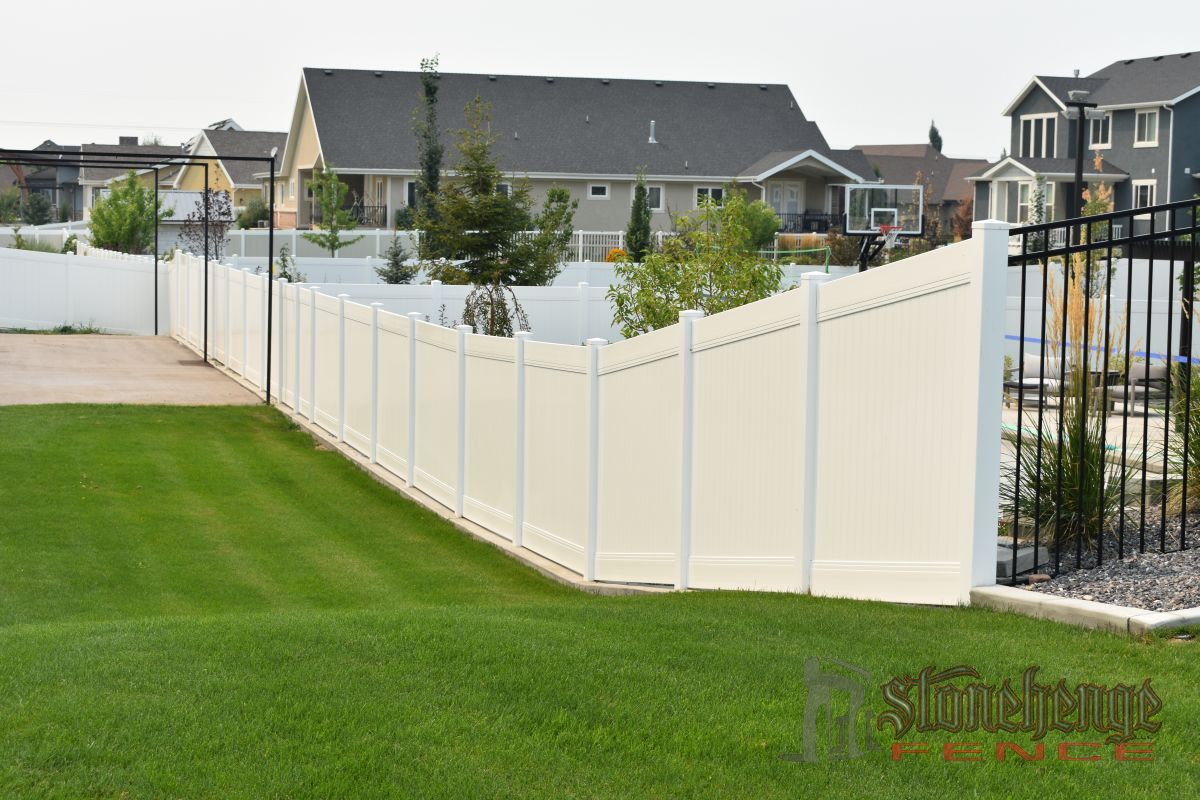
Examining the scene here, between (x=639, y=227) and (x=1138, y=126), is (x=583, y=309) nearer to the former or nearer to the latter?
(x=639, y=227)

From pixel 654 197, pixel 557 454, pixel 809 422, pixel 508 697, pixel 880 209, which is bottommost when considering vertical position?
pixel 508 697

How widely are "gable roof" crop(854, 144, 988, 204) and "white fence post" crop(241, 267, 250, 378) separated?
216ft

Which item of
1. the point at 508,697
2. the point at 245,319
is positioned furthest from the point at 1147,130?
the point at 508,697

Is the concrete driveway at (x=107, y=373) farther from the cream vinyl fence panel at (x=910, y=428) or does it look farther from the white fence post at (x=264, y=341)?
the cream vinyl fence panel at (x=910, y=428)

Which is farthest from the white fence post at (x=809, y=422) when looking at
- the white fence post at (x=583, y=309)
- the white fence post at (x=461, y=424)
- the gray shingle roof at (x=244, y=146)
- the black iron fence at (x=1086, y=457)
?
the gray shingle roof at (x=244, y=146)

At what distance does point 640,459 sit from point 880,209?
35.0m

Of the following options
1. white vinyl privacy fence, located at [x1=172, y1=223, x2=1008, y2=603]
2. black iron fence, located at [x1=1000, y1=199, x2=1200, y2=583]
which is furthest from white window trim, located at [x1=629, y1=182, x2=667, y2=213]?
black iron fence, located at [x1=1000, y1=199, x2=1200, y2=583]

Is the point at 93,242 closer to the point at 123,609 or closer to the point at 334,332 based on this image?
the point at 334,332

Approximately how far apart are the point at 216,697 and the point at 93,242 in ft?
150

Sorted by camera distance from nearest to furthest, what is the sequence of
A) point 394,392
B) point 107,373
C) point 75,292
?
point 394,392, point 107,373, point 75,292

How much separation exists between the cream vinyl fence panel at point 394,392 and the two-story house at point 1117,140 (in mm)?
40776

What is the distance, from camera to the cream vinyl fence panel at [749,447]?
809 centimetres

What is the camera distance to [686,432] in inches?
360

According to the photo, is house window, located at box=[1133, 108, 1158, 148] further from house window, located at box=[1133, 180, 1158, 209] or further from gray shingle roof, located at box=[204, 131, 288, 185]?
gray shingle roof, located at box=[204, 131, 288, 185]
